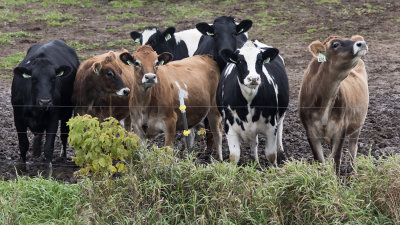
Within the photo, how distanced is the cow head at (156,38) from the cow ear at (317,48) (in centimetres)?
411

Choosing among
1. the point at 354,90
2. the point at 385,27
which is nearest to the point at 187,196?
the point at 354,90

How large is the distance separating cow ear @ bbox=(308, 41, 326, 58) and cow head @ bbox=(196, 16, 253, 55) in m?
2.42

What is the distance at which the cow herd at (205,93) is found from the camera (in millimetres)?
8359

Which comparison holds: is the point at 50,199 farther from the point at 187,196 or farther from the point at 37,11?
the point at 37,11

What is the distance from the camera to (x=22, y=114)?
9297 millimetres

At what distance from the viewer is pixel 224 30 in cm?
1076

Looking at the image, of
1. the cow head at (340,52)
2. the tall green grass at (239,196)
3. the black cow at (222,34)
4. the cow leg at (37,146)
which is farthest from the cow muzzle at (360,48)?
the cow leg at (37,146)

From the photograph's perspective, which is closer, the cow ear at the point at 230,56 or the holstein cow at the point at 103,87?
the cow ear at the point at 230,56

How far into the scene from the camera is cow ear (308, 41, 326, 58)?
8.25 meters

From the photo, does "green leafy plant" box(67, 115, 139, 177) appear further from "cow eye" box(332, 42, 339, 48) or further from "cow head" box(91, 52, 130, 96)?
"cow eye" box(332, 42, 339, 48)

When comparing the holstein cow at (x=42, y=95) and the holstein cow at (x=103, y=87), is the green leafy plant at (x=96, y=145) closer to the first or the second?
the holstein cow at (x=42, y=95)

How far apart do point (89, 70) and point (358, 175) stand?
4.43m

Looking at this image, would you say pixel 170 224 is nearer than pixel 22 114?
Yes

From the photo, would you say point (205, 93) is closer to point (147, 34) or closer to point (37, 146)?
point (147, 34)
